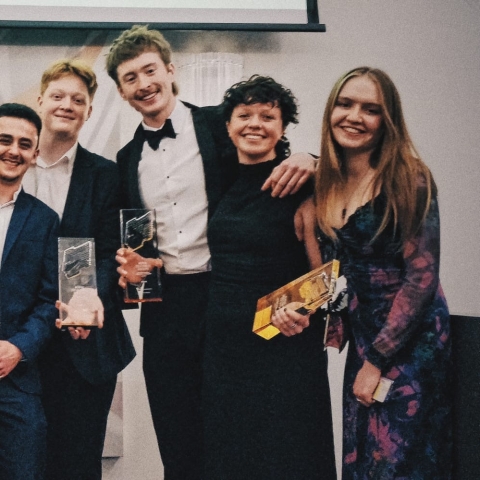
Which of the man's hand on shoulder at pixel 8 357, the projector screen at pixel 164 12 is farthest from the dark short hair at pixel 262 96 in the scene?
the man's hand on shoulder at pixel 8 357

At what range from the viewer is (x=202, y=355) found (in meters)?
1.99

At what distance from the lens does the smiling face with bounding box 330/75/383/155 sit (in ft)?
5.41

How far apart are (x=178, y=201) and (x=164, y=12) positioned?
0.92 m

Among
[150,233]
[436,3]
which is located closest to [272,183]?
[150,233]

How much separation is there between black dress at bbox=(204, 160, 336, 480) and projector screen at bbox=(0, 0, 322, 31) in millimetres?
943

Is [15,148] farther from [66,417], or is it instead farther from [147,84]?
[66,417]

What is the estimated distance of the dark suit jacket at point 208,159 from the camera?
2033 millimetres

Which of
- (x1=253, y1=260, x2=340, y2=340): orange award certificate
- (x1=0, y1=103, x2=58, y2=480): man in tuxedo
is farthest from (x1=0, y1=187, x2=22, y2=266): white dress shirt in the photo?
(x1=253, y1=260, x2=340, y2=340): orange award certificate

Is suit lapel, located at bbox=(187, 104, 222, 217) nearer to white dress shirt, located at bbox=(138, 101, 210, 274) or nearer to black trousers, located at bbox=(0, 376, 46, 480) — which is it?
white dress shirt, located at bbox=(138, 101, 210, 274)

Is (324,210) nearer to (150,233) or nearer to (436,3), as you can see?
(150,233)

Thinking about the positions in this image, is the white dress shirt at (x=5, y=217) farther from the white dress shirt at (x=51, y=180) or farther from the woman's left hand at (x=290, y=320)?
the woman's left hand at (x=290, y=320)

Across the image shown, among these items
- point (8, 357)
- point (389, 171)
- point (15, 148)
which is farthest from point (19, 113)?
point (389, 171)

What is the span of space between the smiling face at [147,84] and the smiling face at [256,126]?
0.36 meters

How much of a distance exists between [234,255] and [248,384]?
391 mm
